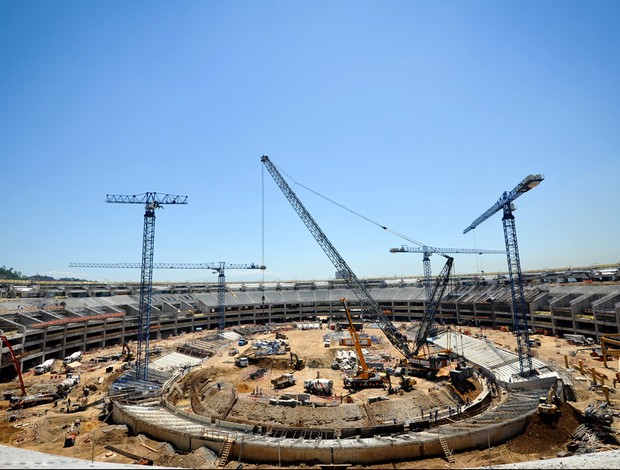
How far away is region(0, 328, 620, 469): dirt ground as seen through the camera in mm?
26891

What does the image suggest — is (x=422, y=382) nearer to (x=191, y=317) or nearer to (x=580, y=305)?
(x=580, y=305)

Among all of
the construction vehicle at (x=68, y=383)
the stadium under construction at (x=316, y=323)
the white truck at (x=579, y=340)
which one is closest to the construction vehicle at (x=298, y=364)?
the stadium under construction at (x=316, y=323)

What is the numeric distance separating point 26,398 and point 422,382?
5024 centimetres

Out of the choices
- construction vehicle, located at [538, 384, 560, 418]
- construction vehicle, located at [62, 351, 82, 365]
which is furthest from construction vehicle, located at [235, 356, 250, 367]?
construction vehicle, located at [538, 384, 560, 418]

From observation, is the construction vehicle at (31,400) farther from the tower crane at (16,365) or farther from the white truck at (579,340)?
the white truck at (579,340)

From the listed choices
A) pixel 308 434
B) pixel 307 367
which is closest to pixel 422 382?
pixel 307 367

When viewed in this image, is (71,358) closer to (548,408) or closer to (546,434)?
(546,434)

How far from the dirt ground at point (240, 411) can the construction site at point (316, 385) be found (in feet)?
0.63

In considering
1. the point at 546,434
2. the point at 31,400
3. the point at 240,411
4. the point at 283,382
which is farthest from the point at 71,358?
the point at 546,434

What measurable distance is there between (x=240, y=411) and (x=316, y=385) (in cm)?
Answer: 1010

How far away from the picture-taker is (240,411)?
3803cm

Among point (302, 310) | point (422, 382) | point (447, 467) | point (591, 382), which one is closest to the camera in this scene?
point (447, 467)

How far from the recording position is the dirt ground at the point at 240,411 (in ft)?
88.2

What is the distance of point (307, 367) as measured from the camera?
2231 inches
